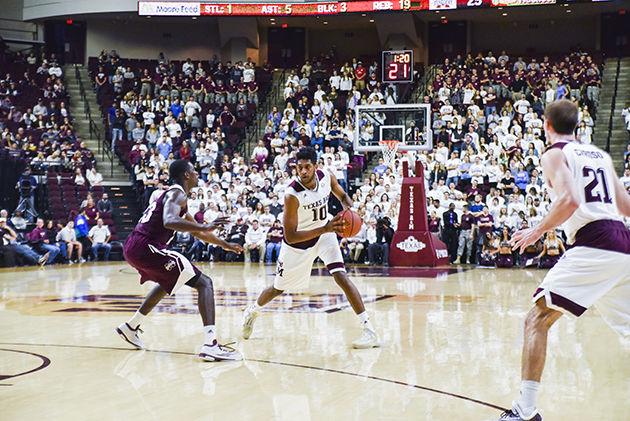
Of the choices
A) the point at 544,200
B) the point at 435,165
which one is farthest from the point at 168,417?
the point at 435,165

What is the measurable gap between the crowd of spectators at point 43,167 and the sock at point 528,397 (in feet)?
50.8

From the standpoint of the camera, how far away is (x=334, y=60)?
31.4m

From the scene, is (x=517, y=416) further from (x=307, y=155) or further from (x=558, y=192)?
(x=307, y=155)

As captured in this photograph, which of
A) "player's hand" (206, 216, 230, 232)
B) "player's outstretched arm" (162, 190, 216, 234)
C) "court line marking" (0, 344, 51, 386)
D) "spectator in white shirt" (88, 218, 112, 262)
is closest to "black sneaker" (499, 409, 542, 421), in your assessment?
"player's hand" (206, 216, 230, 232)

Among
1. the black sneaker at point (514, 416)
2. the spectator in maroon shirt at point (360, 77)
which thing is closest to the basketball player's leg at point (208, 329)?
the black sneaker at point (514, 416)

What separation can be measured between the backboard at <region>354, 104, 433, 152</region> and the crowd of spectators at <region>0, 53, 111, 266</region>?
670cm

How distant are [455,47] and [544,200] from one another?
14440 millimetres

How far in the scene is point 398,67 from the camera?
2352 cm

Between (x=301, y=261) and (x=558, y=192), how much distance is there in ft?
11.2

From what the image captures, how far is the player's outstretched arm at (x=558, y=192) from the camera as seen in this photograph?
4.53 metres

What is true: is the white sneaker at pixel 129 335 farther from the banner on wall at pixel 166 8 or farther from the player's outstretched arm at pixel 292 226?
the banner on wall at pixel 166 8

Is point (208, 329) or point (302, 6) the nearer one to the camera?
point (208, 329)

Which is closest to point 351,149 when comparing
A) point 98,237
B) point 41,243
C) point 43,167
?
point 98,237

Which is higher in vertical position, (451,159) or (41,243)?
(451,159)
